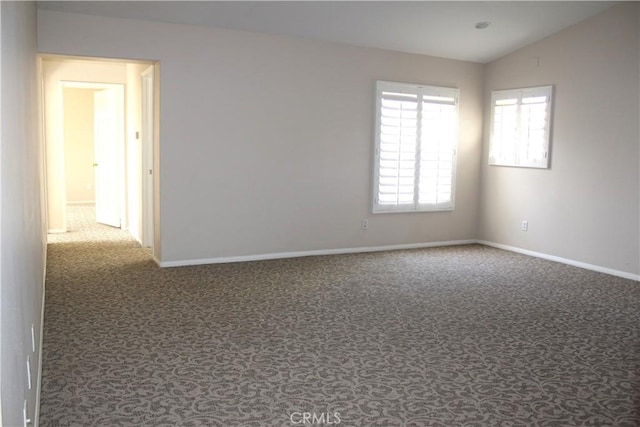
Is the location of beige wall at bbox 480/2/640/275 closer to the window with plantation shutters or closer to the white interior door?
the window with plantation shutters

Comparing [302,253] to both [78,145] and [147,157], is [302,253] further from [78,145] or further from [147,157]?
[78,145]

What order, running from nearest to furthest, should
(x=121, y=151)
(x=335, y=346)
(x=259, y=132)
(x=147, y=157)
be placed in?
1. (x=335, y=346)
2. (x=259, y=132)
3. (x=147, y=157)
4. (x=121, y=151)

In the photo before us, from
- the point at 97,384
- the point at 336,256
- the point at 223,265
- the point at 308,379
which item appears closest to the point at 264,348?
the point at 308,379

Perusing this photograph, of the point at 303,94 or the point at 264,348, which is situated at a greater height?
the point at 303,94

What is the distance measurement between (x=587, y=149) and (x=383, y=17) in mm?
2912

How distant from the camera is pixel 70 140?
1246cm

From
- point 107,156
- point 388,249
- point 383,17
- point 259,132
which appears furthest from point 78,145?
point 383,17

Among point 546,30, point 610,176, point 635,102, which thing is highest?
point 546,30

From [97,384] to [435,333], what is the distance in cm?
245

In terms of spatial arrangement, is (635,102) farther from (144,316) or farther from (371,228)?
(144,316)

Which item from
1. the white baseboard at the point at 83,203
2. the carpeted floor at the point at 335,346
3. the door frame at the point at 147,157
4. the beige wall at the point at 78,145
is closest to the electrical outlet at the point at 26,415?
the carpeted floor at the point at 335,346

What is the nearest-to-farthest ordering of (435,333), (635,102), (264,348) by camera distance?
(264,348) → (435,333) → (635,102)

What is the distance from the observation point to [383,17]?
6418 mm

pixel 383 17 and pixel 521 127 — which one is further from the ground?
pixel 383 17
